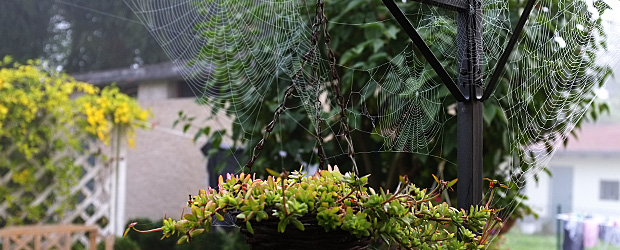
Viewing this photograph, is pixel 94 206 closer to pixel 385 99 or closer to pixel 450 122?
pixel 385 99

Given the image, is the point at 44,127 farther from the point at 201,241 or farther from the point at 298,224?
the point at 298,224

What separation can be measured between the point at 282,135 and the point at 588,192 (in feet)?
10.8

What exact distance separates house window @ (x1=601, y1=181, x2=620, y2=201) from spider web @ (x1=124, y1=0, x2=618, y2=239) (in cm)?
296

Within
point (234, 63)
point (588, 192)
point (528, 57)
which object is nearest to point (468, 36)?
point (528, 57)

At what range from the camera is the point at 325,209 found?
633mm

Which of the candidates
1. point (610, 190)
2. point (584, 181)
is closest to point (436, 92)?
point (584, 181)

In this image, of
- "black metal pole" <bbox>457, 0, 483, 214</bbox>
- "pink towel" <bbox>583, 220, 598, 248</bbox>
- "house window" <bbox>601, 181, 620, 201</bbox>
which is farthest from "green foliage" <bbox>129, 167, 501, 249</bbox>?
"house window" <bbox>601, 181, 620, 201</bbox>

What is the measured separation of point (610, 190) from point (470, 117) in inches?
158

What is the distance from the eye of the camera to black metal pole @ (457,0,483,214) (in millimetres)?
994

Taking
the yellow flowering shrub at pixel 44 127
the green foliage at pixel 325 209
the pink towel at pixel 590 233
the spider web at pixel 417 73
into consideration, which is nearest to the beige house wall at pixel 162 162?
the yellow flowering shrub at pixel 44 127

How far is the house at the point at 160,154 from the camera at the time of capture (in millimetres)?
2959

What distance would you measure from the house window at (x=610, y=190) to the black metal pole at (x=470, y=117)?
397 cm

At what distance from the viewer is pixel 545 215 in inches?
178

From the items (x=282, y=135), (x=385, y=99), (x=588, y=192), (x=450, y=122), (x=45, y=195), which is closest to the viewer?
(x=450, y=122)
